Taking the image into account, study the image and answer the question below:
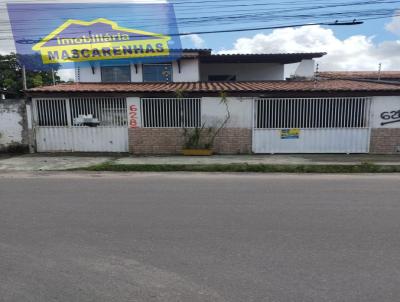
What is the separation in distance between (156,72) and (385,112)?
10.9 meters

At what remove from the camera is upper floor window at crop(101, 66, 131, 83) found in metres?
16.8

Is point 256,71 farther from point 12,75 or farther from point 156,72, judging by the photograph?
point 12,75

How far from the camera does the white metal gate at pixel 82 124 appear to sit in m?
12.3

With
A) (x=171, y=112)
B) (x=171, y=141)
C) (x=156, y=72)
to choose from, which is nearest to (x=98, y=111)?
(x=171, y=112)

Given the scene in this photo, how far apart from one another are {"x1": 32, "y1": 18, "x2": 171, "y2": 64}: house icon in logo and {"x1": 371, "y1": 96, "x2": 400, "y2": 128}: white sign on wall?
10142mm

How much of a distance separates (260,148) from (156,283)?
A: 9670 millimetres

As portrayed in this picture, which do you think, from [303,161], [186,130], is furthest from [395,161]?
[186,130]

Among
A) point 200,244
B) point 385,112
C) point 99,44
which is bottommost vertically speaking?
point 200,244

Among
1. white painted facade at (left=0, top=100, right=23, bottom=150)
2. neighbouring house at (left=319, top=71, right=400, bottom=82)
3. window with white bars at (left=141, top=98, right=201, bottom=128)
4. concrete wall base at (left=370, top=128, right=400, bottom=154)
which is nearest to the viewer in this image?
concrete wall base at (left=370, top=128, right=400, bottom=154)

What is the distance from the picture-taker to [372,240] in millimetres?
3949

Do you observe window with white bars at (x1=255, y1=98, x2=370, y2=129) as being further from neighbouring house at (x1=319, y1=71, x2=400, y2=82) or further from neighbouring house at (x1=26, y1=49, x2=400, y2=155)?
neighbouring house at (x1=319, y1=71, x2=400, y2=82)

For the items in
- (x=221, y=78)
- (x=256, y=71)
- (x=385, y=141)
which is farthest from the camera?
(x=221, y=78)

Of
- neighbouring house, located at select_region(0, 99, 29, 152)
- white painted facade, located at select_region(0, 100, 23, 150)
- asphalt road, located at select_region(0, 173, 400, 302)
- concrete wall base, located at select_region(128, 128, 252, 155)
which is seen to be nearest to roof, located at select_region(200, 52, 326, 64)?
concrete wall base, located at select_region(128, 128, 252, 155)

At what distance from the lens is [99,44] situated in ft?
53.3
